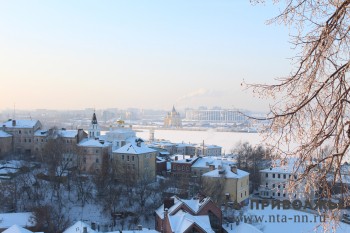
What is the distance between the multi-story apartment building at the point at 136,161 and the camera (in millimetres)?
37656

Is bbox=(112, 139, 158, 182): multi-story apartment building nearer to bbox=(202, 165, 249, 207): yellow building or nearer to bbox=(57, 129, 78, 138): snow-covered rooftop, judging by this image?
bbox=(202, 165, 249, 207): yellow building

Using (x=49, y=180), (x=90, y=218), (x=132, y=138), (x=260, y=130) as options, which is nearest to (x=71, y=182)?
(x=49, y=180)

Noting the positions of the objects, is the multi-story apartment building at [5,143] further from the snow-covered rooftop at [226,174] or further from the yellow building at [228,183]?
the yellow building at [228,183]

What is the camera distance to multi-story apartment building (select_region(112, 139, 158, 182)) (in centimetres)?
3766

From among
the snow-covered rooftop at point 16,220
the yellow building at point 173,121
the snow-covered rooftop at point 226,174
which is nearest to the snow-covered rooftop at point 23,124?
the snow-covered rooftop at point 226,174

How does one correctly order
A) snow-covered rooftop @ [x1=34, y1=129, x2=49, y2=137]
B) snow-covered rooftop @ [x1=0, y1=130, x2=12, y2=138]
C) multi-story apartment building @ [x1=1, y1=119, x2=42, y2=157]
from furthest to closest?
1. multi-story apartment building @ [x1=1, y1=119, x2=42, y2=157]
2. snow-covered rooftop @ [x1=34, y1=129, x2=49, y2=137]
3. snow-covered rooftop @ [x1=0, y1=130, x2=12, y2=138]

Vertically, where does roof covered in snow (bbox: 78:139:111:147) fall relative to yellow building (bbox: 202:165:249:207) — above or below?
above

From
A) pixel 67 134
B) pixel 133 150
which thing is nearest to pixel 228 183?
pixel 133 150

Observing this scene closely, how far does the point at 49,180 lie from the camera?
114ft

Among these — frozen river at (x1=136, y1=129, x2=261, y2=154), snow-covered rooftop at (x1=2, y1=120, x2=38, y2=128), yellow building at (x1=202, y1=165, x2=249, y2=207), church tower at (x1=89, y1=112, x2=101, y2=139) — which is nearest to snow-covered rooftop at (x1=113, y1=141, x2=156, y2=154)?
yellow building at (x1=202, y1=165, x2=249, y2=207)

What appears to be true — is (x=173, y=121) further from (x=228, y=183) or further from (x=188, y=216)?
(x=188, y=216)

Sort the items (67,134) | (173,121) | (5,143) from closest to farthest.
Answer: (67,134)
(5,143)
(173,121)

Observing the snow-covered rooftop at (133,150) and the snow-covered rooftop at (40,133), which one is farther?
the snow-covered rooftop at (40,133)

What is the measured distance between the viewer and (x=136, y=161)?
1515 inches
